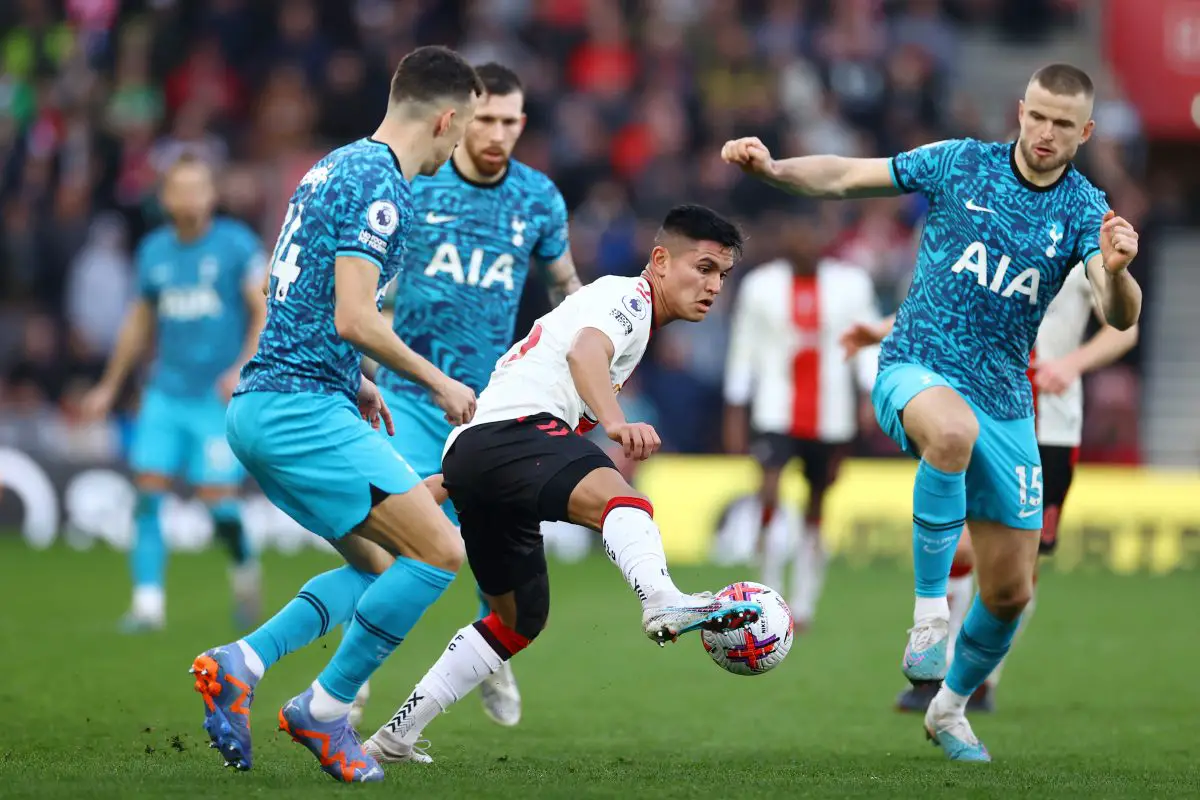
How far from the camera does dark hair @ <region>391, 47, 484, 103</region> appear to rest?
646 cm

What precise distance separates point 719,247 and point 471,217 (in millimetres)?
2040

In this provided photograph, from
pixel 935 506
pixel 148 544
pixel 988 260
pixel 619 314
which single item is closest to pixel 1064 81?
pixel 988 260

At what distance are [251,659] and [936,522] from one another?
2.85 metres

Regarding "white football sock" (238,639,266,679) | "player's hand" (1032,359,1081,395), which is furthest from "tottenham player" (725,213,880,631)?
"white football sock" (238,639,266,679)

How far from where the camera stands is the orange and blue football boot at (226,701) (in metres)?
6.25

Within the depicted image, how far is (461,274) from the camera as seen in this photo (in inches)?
330

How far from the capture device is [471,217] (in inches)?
331

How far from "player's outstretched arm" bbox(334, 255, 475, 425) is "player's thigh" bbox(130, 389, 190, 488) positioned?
6.18m

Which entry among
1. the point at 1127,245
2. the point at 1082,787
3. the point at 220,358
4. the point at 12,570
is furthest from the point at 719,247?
the point at 12,570

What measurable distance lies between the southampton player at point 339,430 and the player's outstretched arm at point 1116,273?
2.55 metres

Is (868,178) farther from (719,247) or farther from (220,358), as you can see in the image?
(220,358)

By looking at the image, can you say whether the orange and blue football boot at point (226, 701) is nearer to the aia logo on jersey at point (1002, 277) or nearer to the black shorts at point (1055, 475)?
the aia logo on jersey at point (1002, 277)

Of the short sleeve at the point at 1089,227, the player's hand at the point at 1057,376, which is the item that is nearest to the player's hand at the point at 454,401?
the short sleeve at the point at 1089,227

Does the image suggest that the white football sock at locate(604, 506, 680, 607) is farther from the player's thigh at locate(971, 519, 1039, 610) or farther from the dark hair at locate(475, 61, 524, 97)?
the dark hair at locate(475, 61, 524, 97)
